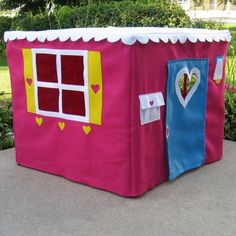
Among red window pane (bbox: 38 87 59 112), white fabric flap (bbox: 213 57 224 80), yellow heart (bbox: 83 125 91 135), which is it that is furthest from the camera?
white fabric flap (bbox: 213 57 224 80)

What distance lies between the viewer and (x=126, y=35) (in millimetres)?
3785

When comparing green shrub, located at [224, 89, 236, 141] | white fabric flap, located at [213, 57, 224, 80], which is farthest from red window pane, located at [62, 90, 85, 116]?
green shrub, located at [224, 89, 236, 141]

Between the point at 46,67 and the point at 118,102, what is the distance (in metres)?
0.90

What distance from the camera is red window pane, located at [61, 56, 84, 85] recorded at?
4.19 metres

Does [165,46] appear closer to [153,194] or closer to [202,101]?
[202,101]

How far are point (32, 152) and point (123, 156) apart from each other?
3.93 feet

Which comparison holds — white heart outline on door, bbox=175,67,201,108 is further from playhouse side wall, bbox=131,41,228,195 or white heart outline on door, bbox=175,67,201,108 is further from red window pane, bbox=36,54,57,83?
red window pane, bbox=36,54,57,83

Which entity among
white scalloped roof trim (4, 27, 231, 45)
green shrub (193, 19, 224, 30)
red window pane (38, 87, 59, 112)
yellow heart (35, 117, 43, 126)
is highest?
white scalloped roof trim (4, 27, 231, 45)

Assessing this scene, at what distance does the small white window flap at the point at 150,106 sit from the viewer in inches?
156

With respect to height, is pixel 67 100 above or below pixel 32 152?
above

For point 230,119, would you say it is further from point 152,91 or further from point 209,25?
point 209,25

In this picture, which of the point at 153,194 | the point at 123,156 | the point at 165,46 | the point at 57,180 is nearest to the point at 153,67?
the point at 165,46

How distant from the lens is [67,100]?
14.3ft

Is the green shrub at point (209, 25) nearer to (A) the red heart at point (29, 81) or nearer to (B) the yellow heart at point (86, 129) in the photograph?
(A) the red heart at point (29, 81)
